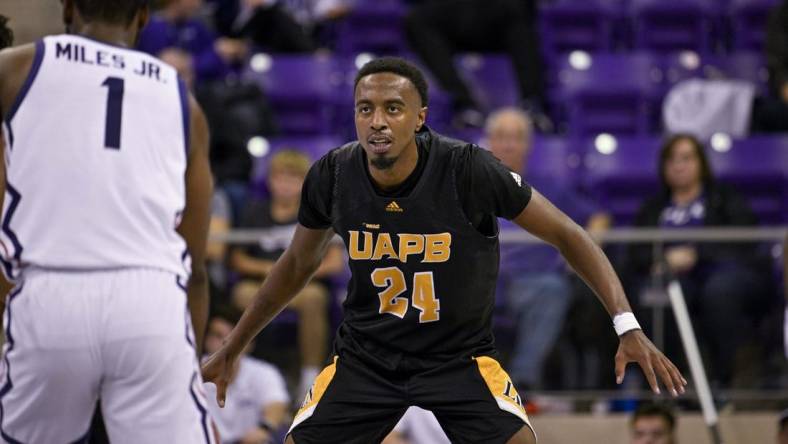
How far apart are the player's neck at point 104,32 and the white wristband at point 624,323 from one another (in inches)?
75.5

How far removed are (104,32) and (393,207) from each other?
1.32m

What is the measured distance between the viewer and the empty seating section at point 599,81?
10242 millimetres

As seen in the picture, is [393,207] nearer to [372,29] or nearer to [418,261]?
[418,261]

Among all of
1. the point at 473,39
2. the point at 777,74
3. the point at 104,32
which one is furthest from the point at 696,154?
the point at 104,32

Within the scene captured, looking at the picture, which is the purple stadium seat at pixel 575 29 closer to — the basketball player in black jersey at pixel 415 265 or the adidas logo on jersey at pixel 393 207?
the basketball player in black jersey at pixel 415 265

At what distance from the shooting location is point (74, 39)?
13.9 ft

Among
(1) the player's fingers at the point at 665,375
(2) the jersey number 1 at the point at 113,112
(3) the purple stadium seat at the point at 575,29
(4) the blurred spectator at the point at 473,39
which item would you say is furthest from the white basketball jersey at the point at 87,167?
(3) the purple stadium seat at the point at 575,29

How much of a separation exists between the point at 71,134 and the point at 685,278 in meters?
5.13

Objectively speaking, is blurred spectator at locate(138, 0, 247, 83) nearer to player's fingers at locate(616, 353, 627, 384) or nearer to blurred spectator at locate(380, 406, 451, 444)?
blurred spectator at locate(380, 406, 451, 444)

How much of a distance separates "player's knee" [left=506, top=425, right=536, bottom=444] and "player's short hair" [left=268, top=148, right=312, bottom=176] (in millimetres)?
4290

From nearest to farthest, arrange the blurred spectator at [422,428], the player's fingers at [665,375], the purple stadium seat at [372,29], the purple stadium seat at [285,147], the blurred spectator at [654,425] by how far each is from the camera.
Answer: the player's fingers at [665,375]
the blurred spectator at [654,425]
the blurred spectator at [422,428]
the purple stadium seat at [285,147]
the purple stadium seat at [372,29]

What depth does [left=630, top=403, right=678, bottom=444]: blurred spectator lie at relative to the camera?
7.86 meters

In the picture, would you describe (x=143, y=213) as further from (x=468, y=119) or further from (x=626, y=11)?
(x=626, y=11)

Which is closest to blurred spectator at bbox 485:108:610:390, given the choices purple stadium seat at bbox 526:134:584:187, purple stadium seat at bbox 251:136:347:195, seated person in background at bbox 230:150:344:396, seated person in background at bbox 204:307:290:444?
seated person in background at bbox 230:150:344:396
